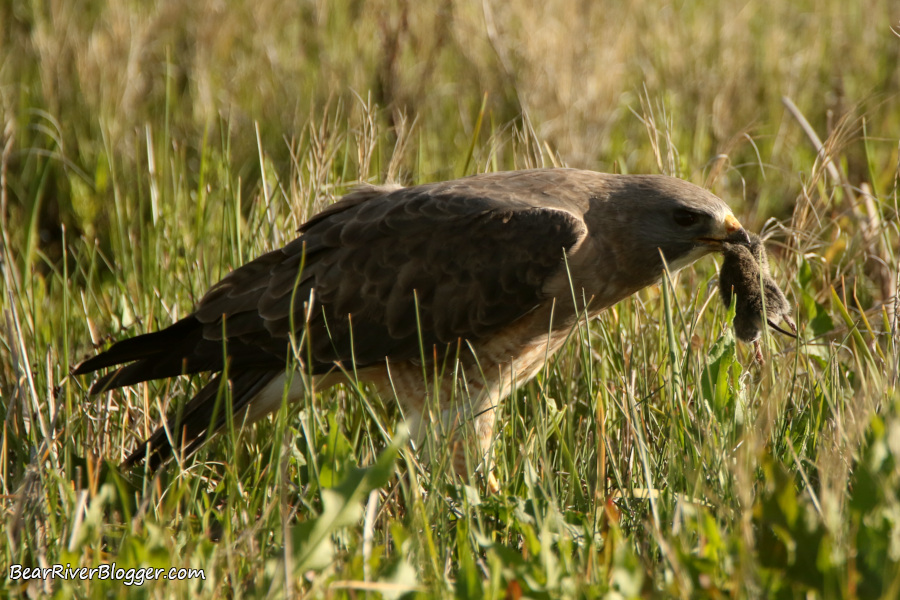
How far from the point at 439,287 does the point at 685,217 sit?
2.87 ft

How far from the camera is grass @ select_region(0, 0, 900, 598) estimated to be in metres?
2.04

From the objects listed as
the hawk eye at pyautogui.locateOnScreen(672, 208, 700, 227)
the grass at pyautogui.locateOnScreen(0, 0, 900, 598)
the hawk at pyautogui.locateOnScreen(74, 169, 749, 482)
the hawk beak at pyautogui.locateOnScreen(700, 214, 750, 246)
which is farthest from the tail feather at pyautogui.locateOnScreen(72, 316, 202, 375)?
the hawk beak at pyautogui.locateOnScreen(700, 214, 750, 246)

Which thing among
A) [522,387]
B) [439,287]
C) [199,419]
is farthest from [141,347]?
[522,387]

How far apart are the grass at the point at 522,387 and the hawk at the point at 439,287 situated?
174mm

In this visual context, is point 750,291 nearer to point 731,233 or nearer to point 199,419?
point 731,233

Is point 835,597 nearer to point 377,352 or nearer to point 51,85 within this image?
point 377,352

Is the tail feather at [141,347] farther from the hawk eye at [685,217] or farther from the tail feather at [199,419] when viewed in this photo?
the hawk eye at [685,217]

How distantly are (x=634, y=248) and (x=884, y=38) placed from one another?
443cm

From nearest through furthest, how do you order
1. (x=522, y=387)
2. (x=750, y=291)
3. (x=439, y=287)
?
(x=750, y=291)
(x=439, y=287)
(x=522, y=387)

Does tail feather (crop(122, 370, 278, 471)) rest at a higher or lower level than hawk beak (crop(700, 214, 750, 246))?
lower

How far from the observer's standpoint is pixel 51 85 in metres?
5.95

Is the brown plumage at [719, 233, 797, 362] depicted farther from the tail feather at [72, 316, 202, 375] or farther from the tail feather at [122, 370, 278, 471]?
the tail feather at [72, 316, 202, 375]

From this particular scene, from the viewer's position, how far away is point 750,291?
319 centimetres

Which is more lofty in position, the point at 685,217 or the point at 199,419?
the point at 685,217
